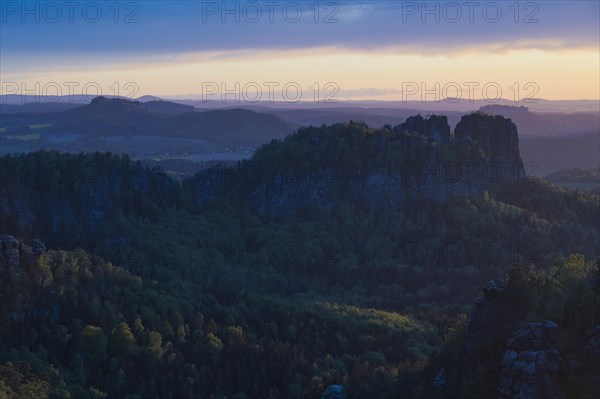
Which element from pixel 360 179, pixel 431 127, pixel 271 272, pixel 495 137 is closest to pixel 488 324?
pixel 271 272

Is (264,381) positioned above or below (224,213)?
below

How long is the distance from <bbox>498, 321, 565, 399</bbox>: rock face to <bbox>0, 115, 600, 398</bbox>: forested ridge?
1.20 meters

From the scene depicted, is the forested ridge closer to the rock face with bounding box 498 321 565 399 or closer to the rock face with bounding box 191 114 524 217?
the rock face with bounding box 191 114 524 217

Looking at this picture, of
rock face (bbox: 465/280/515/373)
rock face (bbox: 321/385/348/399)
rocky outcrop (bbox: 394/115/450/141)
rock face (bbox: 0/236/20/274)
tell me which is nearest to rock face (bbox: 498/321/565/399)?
rock face (bbox: 465/280/515/373)

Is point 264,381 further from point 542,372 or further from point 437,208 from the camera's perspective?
point 437,208

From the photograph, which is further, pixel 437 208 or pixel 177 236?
pixel 437 208

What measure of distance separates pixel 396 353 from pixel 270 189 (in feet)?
214

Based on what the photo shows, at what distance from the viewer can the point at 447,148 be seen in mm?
171500

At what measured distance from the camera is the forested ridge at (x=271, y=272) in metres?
85.1

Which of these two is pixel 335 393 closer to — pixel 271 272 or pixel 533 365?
pixel 533 365

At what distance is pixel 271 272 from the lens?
13850cm

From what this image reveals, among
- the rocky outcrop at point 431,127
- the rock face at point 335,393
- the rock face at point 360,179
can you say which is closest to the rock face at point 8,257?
the rock face at point 335,393

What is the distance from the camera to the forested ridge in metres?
85.1

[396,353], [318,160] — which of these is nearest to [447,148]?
[318,160]
